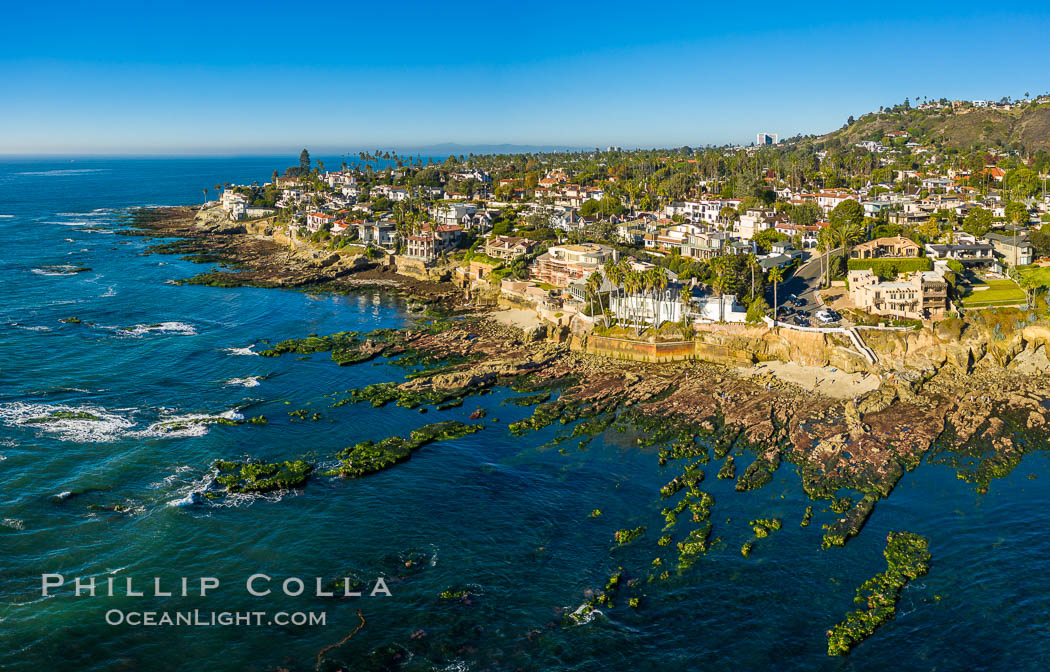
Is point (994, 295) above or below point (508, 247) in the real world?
below

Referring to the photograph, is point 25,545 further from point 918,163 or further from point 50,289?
point 918,163

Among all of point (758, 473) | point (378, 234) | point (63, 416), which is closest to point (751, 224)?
point (378, 234)

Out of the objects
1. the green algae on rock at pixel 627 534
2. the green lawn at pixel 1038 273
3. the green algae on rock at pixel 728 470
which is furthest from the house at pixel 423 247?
the green algae on rock at pixel 627 534

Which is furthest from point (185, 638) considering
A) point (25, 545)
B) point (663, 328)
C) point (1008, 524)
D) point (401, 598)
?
point (663, 328)

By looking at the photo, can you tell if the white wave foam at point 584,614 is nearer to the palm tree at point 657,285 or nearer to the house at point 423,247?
the palm tree at point 657,285

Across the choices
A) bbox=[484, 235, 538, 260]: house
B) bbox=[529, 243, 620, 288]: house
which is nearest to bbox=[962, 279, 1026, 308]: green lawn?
bbox=[529, 243, 620, 288]: house

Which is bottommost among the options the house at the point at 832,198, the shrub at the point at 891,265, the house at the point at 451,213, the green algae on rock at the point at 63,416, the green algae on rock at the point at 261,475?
the green algae on rock at the point at 261,475

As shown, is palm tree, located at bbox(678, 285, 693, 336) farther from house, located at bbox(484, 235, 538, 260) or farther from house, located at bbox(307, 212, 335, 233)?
house, located at bbox(307, 212, 335, 233)

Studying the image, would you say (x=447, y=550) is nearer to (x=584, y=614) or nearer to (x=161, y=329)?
(x=584, y=614)
